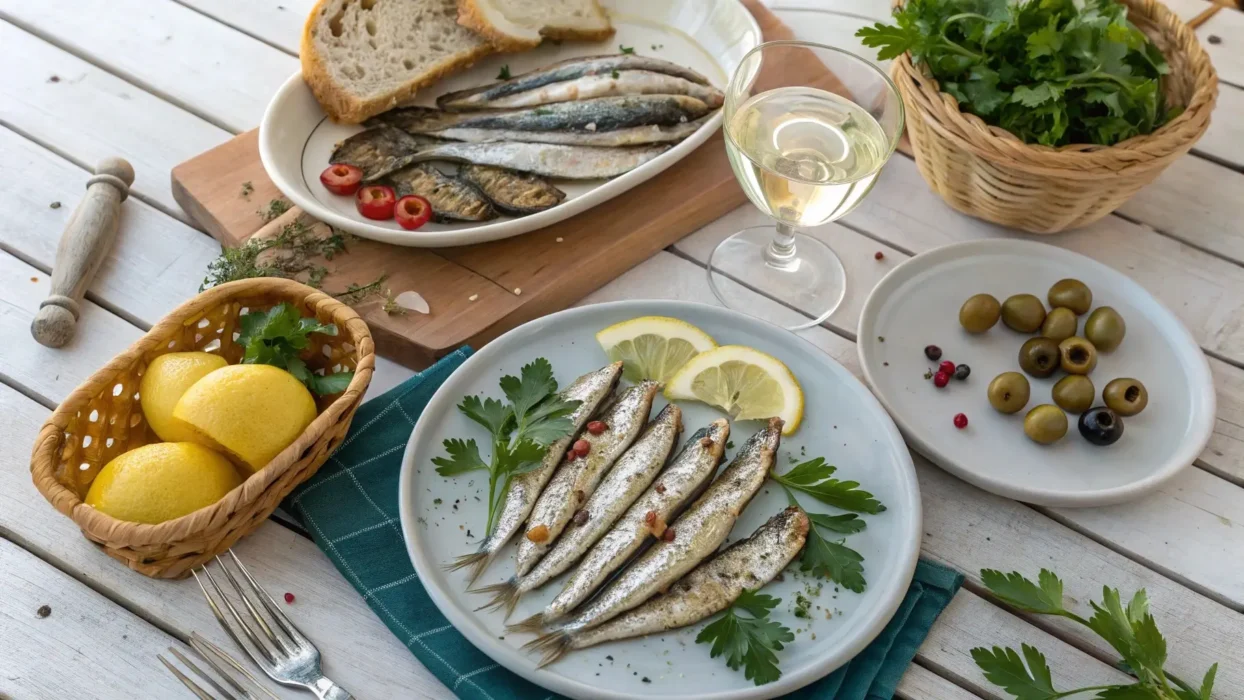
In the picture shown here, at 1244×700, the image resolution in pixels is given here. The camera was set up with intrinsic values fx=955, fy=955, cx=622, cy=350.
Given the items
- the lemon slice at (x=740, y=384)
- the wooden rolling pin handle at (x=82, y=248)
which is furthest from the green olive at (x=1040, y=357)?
the wooden rolling pin handle at (x=82, y=248)

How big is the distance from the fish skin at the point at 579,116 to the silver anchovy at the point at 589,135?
2 centimetres

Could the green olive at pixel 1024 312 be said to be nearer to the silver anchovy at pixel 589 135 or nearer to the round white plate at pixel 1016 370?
the round white plate at pixel 1016 370

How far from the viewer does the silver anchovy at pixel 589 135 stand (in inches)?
101

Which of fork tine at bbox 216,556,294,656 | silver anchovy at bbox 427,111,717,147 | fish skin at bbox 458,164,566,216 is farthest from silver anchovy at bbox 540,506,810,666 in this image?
silver anchovy at bbox 427,111,717,147

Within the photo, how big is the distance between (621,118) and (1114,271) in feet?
4.31

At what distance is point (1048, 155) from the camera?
212cm

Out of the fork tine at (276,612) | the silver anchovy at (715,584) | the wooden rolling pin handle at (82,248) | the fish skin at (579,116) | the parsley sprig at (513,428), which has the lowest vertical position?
the fork tine at (276,612)

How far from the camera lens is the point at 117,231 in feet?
8.24

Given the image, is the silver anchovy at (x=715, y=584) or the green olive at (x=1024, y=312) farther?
the green olive at (x=1024, y=312)

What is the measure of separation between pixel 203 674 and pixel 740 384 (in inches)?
46.8

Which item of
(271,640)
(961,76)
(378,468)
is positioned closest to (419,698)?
(271,640)

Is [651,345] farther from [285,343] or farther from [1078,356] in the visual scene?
[1078,356]

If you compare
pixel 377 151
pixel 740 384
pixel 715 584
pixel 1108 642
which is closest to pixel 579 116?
pixel 377 151

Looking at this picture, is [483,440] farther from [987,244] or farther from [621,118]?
[987,244]
